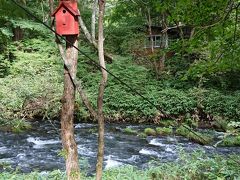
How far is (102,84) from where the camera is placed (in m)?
3.67

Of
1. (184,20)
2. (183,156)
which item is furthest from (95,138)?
(184,20)

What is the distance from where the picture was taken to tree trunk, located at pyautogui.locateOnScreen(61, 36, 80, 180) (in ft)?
12.2

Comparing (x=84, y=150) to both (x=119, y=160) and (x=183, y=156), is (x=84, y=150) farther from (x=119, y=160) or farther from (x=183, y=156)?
(x=183, y=156)

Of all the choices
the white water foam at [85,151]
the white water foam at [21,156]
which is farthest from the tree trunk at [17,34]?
the white water foam at [21,156]

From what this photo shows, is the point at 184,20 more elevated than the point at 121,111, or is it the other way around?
the point at 184,20

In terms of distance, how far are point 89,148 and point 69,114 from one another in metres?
6.64

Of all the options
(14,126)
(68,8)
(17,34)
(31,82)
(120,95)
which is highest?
(17,34)

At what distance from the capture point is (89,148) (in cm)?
1024

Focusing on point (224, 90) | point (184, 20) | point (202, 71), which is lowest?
point (224, 90)

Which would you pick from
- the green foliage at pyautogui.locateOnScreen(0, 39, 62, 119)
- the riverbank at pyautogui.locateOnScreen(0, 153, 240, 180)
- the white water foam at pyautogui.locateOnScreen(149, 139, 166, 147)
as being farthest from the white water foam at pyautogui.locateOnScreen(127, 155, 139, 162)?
the green foliage at pyautogui.locateOnScreen(0, 39, 62, 119)

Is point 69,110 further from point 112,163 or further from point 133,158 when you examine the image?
point 133,158

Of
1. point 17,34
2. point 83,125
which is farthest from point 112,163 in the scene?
point 17,34

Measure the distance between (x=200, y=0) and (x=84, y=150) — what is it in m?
6.17

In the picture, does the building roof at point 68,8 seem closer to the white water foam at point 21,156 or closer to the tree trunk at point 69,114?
the tree trunk at point 69,114
